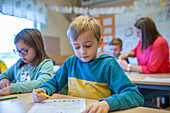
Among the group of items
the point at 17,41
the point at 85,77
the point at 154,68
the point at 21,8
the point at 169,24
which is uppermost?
the point at 21,8

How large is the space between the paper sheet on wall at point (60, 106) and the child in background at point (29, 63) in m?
0.36

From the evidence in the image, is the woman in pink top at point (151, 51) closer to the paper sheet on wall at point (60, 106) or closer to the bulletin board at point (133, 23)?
the paper sheet on wall at point (60, 106)

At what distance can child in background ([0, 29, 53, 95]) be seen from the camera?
1110 millimetres

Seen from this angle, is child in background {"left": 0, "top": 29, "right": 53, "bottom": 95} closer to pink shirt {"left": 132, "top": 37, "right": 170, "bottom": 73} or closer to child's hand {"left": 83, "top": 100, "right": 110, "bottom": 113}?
child's hand {"left": 83, "top": 100, "right": 110, "bottom": 113}

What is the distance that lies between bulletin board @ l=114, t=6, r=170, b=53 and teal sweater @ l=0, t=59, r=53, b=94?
2.94 metres

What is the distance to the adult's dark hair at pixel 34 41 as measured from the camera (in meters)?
1.15

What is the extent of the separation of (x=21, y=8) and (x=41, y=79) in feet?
7.26

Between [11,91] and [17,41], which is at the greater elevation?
[17,41]

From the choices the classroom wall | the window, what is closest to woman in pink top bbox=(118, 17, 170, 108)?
the window

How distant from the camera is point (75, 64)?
908mm

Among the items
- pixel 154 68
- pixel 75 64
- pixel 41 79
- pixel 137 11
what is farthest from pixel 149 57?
pixel 137 11

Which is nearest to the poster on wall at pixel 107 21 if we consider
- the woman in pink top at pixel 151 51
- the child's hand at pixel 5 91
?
the woman in pink top at pixel 151 51

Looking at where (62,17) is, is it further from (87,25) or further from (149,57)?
(87,25)

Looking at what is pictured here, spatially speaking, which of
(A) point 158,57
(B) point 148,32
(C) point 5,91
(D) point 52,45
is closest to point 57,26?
(D) point 52,45
